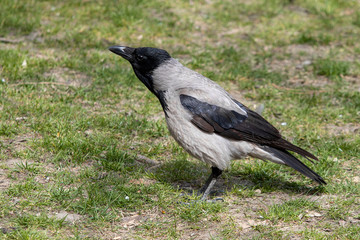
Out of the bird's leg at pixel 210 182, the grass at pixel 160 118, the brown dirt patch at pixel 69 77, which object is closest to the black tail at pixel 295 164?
the grass at pixel 160 118

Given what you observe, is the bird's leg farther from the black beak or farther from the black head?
the black beak

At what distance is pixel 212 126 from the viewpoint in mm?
5246

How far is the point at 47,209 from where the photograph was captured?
4762 millimetres

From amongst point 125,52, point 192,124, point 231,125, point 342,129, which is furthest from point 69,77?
point 342,129

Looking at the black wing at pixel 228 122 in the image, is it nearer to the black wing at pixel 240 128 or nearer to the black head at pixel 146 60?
the black wing at pixel 240 128

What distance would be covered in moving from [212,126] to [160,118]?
1867 mm

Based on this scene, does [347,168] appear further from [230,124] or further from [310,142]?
[230,124]

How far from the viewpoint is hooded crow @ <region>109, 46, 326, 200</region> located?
5.19m

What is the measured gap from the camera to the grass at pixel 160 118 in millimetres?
4816

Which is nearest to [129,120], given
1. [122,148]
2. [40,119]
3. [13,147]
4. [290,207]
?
[122,148]

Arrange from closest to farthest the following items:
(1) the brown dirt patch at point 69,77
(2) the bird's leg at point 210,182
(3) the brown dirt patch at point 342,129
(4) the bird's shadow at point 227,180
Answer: (2) the bird's leg at point 210,182, (4) the bird's shadow at point 227,180, (3) the brown dirt patch at point 342,129, (1) the brown dirt patch at point 69,77

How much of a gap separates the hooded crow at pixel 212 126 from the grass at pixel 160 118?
0.47 metres

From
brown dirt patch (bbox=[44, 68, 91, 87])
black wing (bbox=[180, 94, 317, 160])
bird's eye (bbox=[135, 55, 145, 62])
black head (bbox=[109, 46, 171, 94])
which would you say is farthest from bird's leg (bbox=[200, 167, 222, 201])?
brown dirt patch (bbox=[44, 68, 91, 87])

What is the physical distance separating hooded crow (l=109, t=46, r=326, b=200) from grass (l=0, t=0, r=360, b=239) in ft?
1.54
